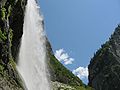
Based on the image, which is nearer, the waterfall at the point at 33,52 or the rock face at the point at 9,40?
the rock face at the point at 9,40

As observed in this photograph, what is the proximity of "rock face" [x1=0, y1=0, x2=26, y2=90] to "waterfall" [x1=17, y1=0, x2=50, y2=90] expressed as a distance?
1637 mm

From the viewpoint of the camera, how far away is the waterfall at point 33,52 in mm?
39647

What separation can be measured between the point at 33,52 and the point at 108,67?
12933 cm

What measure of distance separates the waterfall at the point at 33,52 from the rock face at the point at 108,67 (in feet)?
385

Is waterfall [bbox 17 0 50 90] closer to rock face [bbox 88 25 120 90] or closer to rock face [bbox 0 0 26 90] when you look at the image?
rock face [bbox 0 0 26 90]

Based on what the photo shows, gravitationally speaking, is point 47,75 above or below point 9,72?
above

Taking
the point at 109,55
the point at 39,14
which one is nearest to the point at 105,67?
the point at 109,55

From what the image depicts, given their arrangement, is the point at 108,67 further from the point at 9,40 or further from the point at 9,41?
the point at 9,41

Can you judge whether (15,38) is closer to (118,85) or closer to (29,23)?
(29,23)

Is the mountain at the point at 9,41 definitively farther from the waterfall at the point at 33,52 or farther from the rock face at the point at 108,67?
the rock face at the point at 108,67

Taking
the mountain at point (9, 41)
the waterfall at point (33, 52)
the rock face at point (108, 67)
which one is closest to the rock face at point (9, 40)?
the mountain at point (9, 41)

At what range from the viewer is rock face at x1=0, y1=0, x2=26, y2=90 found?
31.6 metres

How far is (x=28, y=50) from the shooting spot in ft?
147

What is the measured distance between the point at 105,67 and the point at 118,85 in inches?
552
